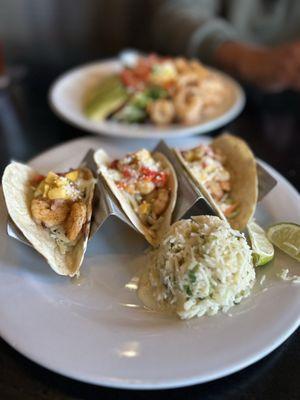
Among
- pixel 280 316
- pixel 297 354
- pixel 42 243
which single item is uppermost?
pixel 42 243

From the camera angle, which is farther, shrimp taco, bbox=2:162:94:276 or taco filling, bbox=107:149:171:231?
taco filling, bbox=107:149:171:231

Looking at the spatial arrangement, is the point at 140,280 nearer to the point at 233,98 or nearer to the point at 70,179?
the point at 70,179

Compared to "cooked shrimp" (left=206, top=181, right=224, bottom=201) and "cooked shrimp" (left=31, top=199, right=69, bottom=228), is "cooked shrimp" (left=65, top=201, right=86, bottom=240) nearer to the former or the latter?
"cooked shrimp" (left=31, top=199, right=69, bottom=228)

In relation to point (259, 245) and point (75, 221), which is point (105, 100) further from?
point (259, 245)

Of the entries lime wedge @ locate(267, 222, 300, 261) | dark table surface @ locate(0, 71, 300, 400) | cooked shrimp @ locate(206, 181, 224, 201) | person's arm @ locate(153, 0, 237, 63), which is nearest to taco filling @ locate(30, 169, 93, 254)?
dark table surface @ locate(0, 71, 300, 400)

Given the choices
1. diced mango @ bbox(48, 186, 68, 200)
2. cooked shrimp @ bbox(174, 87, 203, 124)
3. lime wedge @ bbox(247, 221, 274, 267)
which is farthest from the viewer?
cooked shrimp @ bbox(174, 87, 203, 124)

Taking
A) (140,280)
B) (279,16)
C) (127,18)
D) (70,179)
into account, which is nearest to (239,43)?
(279,16)

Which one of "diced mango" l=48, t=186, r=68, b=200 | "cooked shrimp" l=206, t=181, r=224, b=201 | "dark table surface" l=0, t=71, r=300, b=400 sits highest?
"diced mango" l=48, t=186, r=68, b=200
